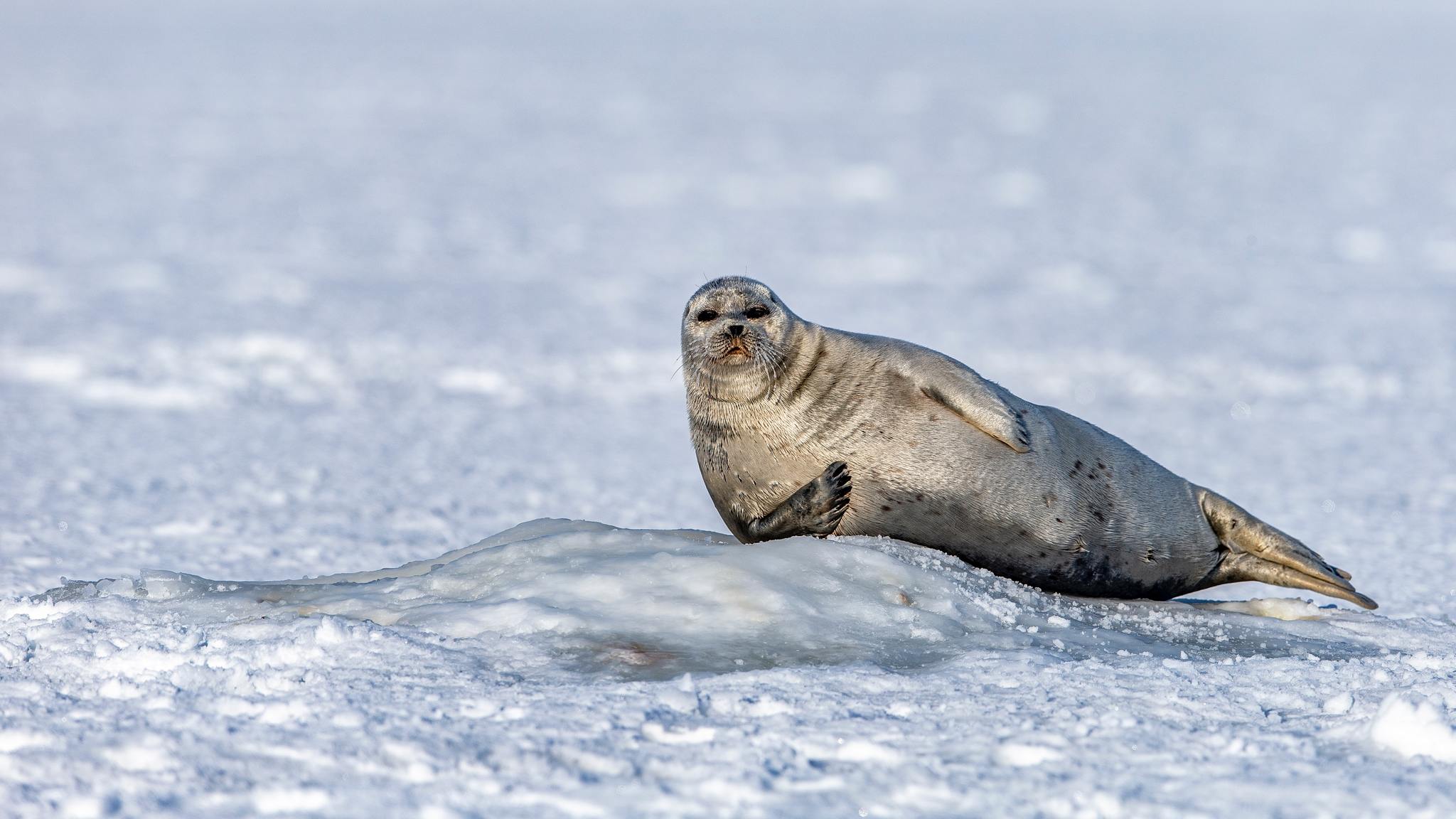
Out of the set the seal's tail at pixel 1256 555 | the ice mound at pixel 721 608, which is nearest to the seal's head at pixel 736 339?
the ice mound at pixel 721 608

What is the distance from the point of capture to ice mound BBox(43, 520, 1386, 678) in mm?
2707

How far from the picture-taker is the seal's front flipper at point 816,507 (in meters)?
3.31

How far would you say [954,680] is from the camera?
2.55 m

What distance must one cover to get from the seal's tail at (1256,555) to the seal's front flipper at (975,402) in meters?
0.66

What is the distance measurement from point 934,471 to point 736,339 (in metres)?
Answer: 0.57

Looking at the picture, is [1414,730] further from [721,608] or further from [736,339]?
[736,339]

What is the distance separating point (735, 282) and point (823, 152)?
31.3ft

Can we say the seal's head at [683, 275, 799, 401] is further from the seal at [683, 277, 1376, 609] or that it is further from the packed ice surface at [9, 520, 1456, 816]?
the packed ice surface at [9, 520, 1456, 816]

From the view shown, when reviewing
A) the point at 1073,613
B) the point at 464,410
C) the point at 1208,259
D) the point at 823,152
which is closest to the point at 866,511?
the point at 1073,613

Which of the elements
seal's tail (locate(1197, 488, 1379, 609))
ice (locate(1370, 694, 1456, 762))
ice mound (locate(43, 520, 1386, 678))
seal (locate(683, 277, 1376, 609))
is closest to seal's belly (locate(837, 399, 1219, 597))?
seal (locate(683, 277, 1376, 609))

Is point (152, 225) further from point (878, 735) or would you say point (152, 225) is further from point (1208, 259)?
point (878, 735)

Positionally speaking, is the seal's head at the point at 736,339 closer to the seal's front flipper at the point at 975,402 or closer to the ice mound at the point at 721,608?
the seal's front flipper at the point at 975,402

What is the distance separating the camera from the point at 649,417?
6.53 metres

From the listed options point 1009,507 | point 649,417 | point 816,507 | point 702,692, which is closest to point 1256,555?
point 1009,507
